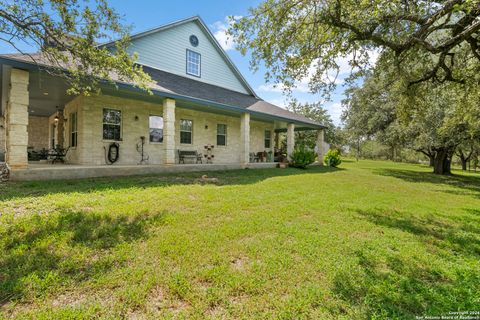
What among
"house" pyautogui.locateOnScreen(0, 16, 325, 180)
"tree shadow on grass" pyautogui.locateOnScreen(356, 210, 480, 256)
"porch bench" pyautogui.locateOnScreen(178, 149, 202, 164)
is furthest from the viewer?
"porch bench" pyautogui.locateOnScreen(178, 149, 202, 164)

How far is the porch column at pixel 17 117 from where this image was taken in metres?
6.44

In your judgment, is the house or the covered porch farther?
the house

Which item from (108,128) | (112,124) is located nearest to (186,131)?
(112,124)

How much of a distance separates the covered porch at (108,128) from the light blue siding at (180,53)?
267cm

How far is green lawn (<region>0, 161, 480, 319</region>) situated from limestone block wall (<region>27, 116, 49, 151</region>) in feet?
42.1

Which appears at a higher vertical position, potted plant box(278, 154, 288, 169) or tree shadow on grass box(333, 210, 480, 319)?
potted plant box(278, 154, 288, 169)

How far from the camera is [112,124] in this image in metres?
10.2

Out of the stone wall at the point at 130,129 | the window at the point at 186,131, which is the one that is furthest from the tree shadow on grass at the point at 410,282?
the window at the point at 186,131

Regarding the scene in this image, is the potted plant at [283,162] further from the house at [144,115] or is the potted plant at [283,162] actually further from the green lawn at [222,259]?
the green lawn at [222,259]

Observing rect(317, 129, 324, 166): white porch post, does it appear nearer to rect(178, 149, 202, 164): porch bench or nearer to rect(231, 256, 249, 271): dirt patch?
rect(178, 149, 202, 164): porch bench

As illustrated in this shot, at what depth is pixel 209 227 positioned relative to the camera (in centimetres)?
395

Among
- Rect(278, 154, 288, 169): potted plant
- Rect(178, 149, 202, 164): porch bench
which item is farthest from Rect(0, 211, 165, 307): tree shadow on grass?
Rect(278, 154, 288, 169): potted plant

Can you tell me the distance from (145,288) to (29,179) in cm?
688

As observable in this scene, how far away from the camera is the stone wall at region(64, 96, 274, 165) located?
31.2 ft
